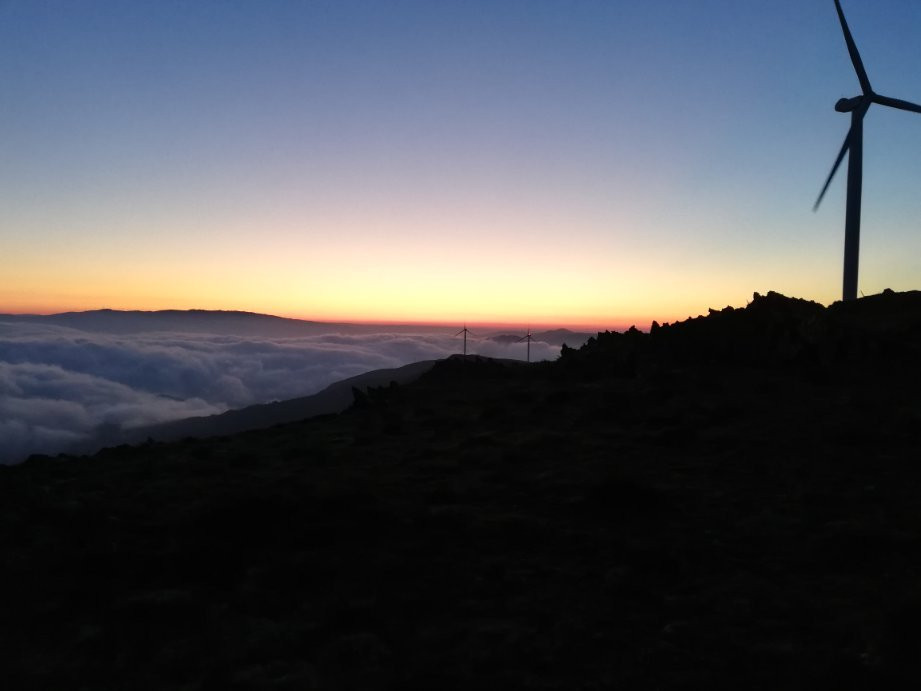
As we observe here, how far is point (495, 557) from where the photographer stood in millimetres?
10320

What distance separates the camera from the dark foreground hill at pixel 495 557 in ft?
23.0

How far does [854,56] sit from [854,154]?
7.10 m

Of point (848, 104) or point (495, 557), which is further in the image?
point (848, 104)

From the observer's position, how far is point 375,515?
12.4 m

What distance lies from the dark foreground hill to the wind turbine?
20.8 m

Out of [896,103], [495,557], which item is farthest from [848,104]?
[495,557]

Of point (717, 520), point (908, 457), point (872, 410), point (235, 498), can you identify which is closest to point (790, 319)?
point (872, 410)

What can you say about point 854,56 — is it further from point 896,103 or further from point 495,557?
point 495,557

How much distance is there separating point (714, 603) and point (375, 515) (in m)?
6.59

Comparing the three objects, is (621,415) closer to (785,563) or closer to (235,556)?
(785,563)

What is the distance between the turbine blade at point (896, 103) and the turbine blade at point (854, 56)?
2.21 feet

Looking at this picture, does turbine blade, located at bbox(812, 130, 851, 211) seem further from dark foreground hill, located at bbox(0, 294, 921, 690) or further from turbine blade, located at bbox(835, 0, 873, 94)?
dark foreground hill, located at bbox(0, 294, 921, 690)

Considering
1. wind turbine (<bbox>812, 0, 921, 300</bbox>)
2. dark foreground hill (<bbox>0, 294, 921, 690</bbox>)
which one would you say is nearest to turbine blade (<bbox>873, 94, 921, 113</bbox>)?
wind turbine (<bbox>812, 0, 921, 300</bbox>)

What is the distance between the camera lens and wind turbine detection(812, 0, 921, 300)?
39.6 m
